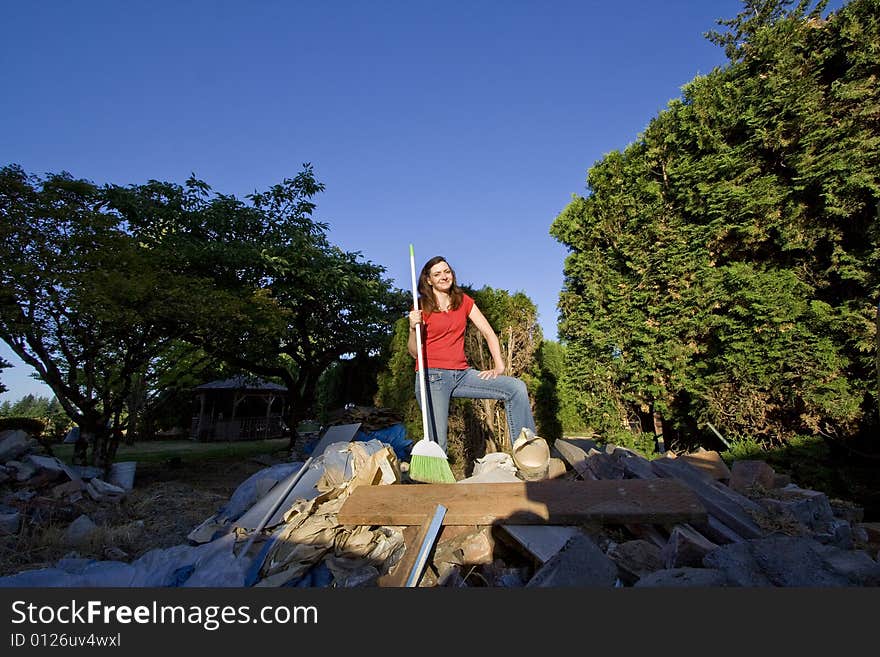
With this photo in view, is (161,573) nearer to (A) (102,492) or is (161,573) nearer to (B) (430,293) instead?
(B) (430,293)

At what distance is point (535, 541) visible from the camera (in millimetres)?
1905

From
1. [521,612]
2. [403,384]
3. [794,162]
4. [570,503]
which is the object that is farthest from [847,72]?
[403,384]

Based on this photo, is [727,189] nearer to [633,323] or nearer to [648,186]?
[648,186]

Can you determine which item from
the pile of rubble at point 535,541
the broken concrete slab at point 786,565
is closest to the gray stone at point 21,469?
the pile of rubble at point 535,541

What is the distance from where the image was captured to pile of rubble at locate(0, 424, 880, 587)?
1.52 meters

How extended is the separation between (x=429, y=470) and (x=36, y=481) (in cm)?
565

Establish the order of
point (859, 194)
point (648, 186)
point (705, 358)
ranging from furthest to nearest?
point (648, 186)
point (705, 358)
point (859, 194)

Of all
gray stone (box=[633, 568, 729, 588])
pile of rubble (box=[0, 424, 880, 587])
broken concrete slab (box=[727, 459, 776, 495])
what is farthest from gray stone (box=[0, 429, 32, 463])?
broken concrete slab (box=[727, 459, 776, 495])

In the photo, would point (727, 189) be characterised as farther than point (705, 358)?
No

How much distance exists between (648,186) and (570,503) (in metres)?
4.18

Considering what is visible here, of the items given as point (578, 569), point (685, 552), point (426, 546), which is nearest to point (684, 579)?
point (685, 552)

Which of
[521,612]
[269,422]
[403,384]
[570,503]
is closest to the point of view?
[521,612]

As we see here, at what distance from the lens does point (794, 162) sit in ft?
11.9

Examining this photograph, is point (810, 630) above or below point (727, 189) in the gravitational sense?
below
